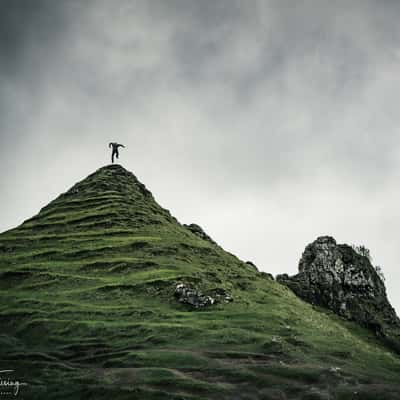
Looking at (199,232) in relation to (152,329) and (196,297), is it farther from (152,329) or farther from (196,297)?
(152,329)

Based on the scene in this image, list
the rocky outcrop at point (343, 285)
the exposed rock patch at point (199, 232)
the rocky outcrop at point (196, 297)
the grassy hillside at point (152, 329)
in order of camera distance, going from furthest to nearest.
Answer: the exposed rock patch at point (199, 232)
the rocky outcrop at point (343, 285)
the rocky outcrop at point (196, 297)
the grassy hillside at point (152, 329)

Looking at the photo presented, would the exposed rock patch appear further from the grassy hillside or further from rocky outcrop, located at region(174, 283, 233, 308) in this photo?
rocky outcrop, located at region(174, 283, 233, 308)

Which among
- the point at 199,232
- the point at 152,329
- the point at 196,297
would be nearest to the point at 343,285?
the point at 199,232

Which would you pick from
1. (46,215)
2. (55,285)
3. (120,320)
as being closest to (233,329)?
(120,320)

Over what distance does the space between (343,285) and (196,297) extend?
4217cm

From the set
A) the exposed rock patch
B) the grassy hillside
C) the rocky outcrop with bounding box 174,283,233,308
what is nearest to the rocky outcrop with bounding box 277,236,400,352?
the grassy hillside

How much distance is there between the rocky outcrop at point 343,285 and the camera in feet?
261

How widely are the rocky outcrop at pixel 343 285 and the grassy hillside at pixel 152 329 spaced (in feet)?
12.9

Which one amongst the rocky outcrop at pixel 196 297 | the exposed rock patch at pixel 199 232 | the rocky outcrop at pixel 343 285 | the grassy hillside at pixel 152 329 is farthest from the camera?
the exposed rock patch at pixel 199 232

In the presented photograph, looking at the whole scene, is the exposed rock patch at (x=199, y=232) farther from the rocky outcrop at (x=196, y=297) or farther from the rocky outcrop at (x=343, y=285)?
the rocky outcrop at (x=196, y=297)

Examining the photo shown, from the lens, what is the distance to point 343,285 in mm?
85312

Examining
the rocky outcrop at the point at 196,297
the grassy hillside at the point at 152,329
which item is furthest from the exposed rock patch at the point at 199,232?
the rocky outcrop at the point at 196,297

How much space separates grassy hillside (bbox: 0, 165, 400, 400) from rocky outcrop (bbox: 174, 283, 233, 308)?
99cm

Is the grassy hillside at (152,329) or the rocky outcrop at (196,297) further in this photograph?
the rocky outcrop at (196,297)
